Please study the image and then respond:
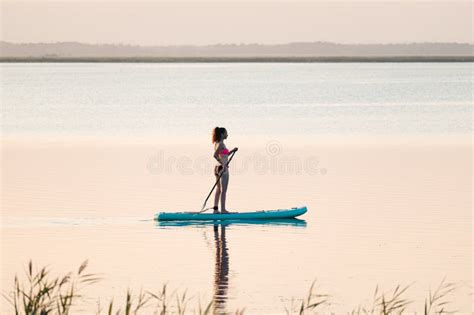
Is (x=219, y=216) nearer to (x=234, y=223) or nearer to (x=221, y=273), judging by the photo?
(x=234, y=223)

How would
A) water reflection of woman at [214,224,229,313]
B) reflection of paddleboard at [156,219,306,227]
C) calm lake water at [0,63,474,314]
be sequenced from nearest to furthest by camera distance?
1. water reflection of woman at [214,224,229,313]
2. calm lake water at [0,63,474,314]
3. reflection of paddleboard at [156,219,306,227]

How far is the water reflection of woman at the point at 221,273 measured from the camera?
53.8 feet

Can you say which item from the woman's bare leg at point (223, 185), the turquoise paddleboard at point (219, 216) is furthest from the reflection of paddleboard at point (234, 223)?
the woman's bare leg at point (223, 185)

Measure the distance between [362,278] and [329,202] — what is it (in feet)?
26.0

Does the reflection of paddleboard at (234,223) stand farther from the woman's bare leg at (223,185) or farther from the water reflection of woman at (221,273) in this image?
the water reflection of woman at (221,273)

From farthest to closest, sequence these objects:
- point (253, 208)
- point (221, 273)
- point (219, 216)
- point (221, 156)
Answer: point (253, 208) < point (219, 216) < point (221, 156) < point (221, 273)

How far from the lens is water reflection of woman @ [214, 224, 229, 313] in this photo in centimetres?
1641

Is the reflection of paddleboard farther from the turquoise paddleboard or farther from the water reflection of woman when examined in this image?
the water reflection of woman

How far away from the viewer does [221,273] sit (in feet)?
59.9

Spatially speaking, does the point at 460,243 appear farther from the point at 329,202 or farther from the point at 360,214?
the point at 329,202

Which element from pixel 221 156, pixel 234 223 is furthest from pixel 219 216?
pixel 221 156

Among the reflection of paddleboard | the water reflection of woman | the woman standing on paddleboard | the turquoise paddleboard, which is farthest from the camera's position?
the turquoise paddleboard

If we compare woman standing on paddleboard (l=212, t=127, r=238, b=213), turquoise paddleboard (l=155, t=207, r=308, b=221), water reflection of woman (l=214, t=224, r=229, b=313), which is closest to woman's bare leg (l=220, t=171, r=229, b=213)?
woman standing on paddleboard (l=212, t=127, r=238, b=213)

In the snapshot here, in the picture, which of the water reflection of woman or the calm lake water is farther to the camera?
the calm lake water
